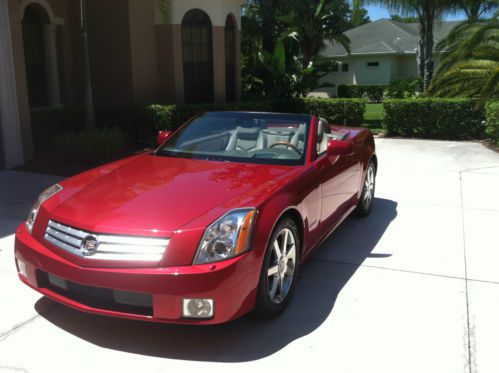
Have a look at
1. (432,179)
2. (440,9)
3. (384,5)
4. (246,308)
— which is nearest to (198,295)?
(246,308)

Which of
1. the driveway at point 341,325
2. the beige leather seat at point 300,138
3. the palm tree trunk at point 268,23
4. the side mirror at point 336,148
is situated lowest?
the driveway at point 341,325

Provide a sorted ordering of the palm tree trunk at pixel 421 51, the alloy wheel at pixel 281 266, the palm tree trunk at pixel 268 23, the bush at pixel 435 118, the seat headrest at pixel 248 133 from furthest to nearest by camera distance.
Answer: the palm tree trunk at pixel 421 51
the palm tree trunk at pixel 268 23
the bush at pixel 435 118
the seat headrest at pixel 248 133
the alloy wheel at pixel 281 266

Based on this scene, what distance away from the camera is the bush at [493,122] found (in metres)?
12.1

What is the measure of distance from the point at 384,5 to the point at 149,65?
14.1m

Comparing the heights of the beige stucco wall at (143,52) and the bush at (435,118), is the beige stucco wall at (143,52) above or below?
above

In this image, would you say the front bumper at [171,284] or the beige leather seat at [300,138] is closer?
the front bumper at [171,284]

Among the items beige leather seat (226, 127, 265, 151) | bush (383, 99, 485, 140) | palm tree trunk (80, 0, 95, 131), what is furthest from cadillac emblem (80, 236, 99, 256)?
bush (383, 99, 485, 140)

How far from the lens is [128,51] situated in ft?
43.7

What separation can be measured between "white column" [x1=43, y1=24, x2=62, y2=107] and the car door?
9.46 m

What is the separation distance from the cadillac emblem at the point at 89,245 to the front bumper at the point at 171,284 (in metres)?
0.10

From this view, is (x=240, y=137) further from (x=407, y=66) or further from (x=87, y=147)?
(x=407, y=66)

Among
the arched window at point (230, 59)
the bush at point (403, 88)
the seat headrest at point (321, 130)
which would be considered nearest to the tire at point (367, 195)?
the seat headrest at point (321, 130)

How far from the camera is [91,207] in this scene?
364 centimetres

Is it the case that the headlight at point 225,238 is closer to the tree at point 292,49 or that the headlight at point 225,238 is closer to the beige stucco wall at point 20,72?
the beige stucco wall at point 20,72
